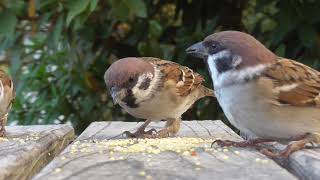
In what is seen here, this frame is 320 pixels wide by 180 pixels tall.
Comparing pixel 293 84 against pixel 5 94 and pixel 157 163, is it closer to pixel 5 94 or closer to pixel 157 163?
pixel 157 163

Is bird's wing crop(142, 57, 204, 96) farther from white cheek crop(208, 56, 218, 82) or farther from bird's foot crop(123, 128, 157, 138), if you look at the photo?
white cheek crop(208, 56, 218, 82)

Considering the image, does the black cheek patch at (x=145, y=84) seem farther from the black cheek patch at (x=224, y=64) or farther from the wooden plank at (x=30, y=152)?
the black cheek patch at (x=224, y=64)

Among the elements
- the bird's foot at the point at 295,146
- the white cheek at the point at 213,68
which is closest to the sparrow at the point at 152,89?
the white cheek at the point at 213,68

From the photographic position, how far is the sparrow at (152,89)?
2.87 m

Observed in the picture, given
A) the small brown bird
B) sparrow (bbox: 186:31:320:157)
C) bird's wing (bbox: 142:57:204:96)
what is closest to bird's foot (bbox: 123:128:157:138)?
bird's wing (bbox: 142:57:204:96)

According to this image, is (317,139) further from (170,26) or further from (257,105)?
(170,26)

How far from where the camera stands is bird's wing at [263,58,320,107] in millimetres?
2109

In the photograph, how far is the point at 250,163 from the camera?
160 centimetres

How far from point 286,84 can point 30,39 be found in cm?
221

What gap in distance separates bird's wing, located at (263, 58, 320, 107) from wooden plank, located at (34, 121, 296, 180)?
299mm

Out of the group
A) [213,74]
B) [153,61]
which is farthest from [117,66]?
[213,74]

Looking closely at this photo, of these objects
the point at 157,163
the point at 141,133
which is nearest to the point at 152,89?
the point at 141,133

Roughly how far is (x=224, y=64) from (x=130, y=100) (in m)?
0.89

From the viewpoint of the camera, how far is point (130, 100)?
303 centimetres
